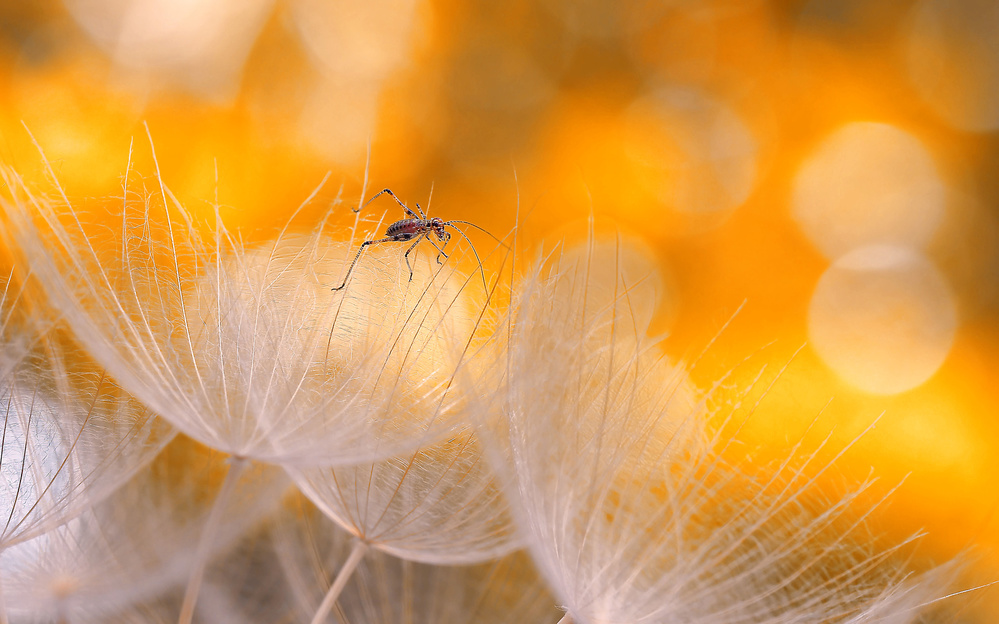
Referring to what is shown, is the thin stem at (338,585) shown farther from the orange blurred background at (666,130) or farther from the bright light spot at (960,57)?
the bright light spot at (960,57)

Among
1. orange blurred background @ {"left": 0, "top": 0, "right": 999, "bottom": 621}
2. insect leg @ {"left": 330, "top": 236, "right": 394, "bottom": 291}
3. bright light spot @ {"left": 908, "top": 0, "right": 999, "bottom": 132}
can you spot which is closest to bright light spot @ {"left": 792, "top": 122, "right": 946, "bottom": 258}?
orange blurred background @ {"left": 0, "top": 0, "right": 999, "bottom": 621}

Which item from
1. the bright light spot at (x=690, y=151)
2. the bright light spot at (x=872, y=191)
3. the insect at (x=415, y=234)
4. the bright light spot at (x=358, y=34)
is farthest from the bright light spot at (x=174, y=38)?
the bright light spot at (x=872, y=191)

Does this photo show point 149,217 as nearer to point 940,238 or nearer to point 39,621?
point 39,621

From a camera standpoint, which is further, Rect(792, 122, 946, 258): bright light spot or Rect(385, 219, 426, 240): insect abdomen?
Rect(792, 122, 946, 258): bright light spot

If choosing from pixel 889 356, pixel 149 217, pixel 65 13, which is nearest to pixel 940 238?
pixel 889 356

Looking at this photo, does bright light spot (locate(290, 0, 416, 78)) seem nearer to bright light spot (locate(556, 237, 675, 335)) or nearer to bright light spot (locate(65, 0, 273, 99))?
bright light spot (locate(65, 0, 273, 99))

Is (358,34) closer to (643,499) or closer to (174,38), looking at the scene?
(174,38)
